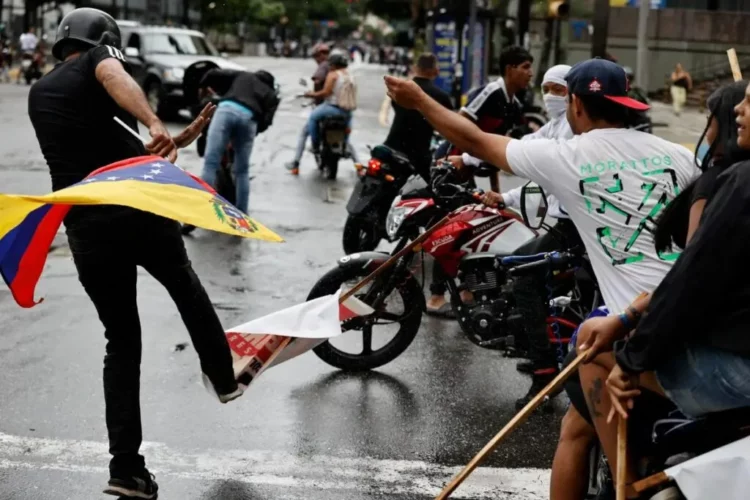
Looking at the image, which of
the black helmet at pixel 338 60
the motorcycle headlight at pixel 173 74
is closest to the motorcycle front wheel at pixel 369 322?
the black helmet at pixel 338 60

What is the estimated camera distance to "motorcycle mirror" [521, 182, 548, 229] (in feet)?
18.9

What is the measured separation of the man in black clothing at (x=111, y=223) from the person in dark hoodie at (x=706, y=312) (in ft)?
6.21

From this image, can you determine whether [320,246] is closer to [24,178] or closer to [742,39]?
[24,178]

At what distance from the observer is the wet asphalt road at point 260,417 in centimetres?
463

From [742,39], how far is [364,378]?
3582 cm

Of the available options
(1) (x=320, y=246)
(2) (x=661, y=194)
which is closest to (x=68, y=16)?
(2) (x=661, y=194)

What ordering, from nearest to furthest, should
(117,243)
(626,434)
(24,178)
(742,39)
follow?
1. (626,434)
2. (117,243)
3. (24,178)
4. (742,39)

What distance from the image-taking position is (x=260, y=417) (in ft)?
18.0

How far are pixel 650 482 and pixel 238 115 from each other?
7.90 meters

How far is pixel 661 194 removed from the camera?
13.3 feet

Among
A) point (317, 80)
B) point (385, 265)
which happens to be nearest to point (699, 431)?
point (385, 265)

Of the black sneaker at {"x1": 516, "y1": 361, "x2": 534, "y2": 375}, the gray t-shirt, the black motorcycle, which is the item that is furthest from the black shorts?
the gray t-shirt

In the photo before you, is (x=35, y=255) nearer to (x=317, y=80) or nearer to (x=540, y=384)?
(x=540, y=384)

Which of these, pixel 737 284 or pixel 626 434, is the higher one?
pixel 737 284
